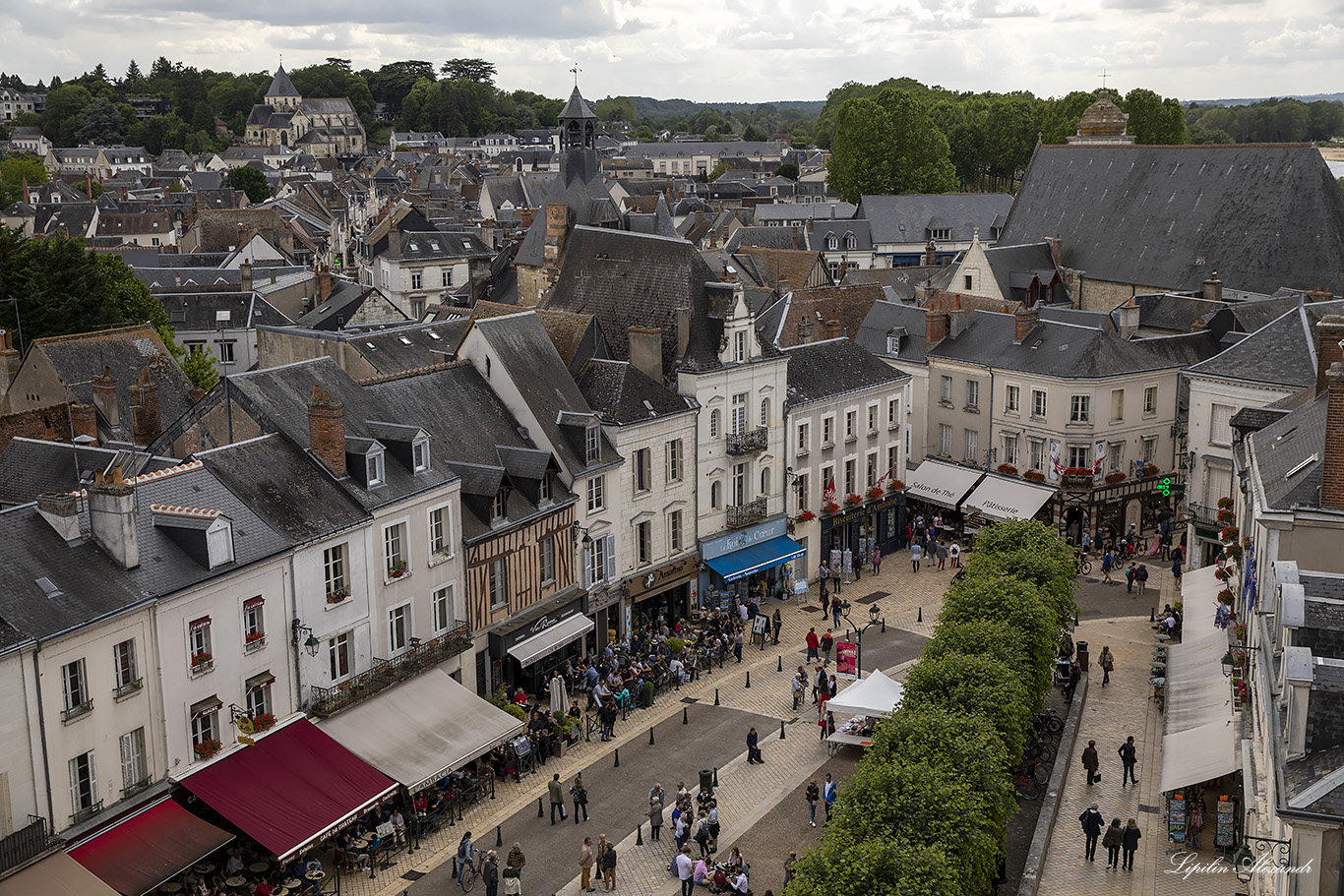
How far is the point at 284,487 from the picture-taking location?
24609mm

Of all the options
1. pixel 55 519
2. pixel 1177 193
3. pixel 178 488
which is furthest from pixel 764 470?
pixel 1177 193

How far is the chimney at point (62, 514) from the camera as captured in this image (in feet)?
68.0

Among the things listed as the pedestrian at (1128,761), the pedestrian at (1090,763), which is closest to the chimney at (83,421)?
the pedestrian at (1090,763)

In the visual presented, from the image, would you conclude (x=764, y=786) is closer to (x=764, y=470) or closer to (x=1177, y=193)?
(x=764, y=470)

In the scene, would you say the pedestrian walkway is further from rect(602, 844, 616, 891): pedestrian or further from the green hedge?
rect(602, 844, 616, 891): pedestrian

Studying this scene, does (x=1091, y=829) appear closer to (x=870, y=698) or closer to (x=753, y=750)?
(x=870, y=698)

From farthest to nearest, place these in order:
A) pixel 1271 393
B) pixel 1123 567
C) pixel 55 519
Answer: pixel 1123 567 → pixel 1271 393 → pixel 55 519

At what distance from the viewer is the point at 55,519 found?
2086 cm

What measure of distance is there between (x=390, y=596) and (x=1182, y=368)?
29550 mm

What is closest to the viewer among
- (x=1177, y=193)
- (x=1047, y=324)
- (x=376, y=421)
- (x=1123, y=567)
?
(x=376, y=421)

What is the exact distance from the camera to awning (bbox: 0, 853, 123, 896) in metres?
17.9

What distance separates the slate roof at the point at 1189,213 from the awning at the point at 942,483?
59.5ft

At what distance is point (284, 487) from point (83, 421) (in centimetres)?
1011

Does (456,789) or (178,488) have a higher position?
(178,488)
